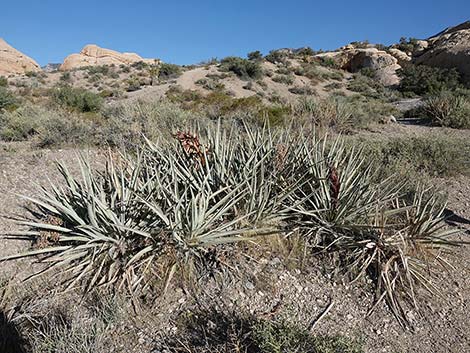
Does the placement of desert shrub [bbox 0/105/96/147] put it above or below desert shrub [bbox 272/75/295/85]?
below

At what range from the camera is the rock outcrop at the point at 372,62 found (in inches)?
1244

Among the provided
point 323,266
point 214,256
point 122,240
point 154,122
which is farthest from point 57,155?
point 323,266

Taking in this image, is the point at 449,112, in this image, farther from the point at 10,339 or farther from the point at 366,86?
the point at 366,86

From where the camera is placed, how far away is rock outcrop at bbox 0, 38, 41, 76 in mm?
43031

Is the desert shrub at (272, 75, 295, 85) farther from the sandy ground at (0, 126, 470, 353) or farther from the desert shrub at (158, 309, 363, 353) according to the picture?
the desert shrub at (158, 309, 363, 353)

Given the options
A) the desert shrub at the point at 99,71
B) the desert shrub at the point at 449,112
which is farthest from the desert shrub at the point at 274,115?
the desert shrub at the point at 99,71

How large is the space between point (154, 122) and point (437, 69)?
1074 inches

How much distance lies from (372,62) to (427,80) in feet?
30.2

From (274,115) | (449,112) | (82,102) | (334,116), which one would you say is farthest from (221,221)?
(82,102)

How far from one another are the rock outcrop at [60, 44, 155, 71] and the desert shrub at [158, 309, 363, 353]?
50.4 meters

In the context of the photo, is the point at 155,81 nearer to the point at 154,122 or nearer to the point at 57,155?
the point at 154,122

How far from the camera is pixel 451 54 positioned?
2977 cm

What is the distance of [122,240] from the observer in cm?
329

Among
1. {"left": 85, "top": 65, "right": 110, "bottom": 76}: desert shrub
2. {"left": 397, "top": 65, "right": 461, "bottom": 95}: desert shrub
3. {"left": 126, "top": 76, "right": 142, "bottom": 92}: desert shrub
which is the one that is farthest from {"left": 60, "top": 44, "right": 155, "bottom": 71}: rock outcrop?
{"left": 397, "top": 65, "right": 461, "bottom": 95}: desert shrub
